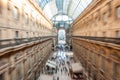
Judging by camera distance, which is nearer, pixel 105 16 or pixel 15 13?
pixel 15 13

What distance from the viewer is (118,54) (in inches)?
510

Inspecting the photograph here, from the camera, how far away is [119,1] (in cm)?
1379

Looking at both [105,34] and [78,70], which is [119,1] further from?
[78,70]

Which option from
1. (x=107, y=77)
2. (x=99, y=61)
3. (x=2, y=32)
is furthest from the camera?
(x=99, y=61)

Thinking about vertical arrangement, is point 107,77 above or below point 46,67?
above

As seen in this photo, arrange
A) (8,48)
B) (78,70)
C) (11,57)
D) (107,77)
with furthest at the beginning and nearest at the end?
(78,70) < (107,77) < (11,57) < (8,48)

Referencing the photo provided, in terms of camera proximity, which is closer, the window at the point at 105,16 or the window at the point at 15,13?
the window at the point at 15,13

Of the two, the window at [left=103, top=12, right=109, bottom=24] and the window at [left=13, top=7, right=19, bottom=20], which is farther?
the window at [left=103, top=12, right=109, bottom=24]

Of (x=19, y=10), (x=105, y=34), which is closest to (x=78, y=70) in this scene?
(x=105, y=34)

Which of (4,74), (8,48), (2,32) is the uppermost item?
(2,32)

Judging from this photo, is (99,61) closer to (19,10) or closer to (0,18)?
(19,10)

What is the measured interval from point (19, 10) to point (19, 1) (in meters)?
0.90

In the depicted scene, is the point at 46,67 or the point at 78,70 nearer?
the point at 78,70

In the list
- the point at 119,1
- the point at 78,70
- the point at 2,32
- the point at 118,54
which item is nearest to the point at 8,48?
the point at 2,32
